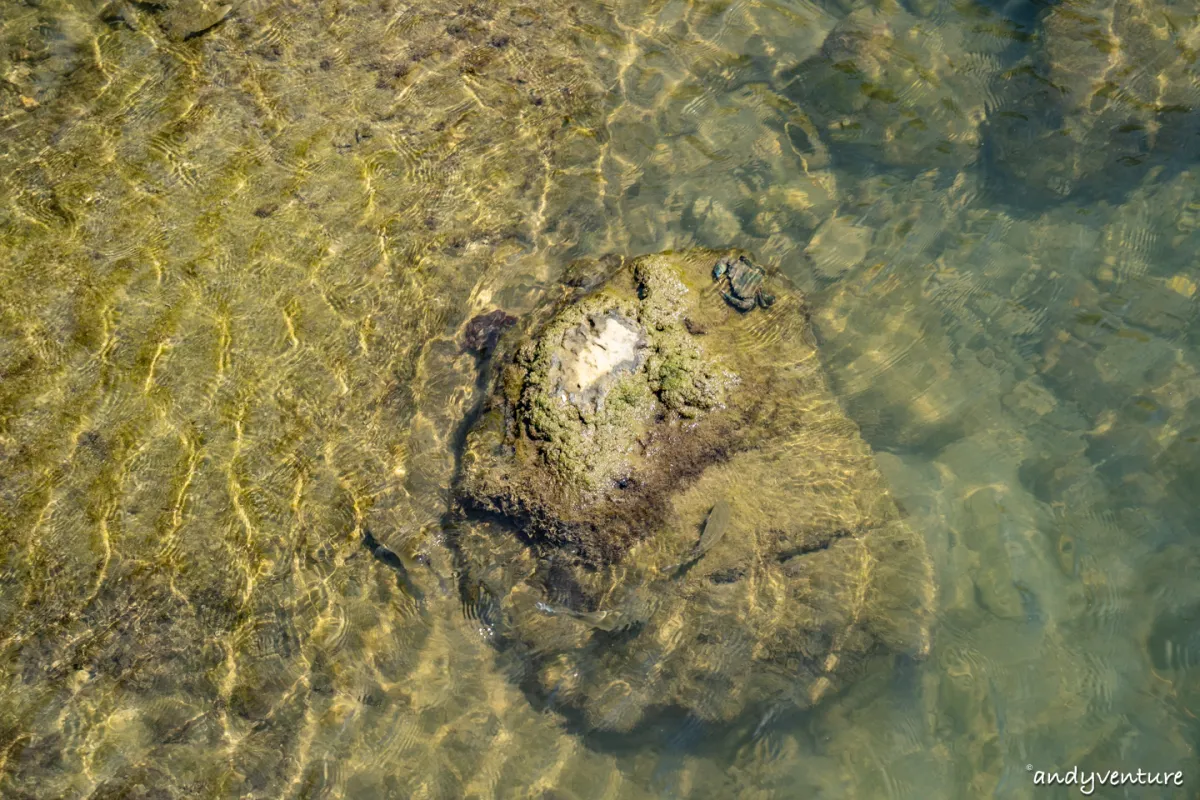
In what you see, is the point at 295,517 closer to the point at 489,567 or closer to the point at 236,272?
the point at 489,567

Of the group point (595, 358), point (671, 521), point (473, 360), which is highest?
point (595, 358)

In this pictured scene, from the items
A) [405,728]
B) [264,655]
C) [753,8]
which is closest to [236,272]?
[264,655]

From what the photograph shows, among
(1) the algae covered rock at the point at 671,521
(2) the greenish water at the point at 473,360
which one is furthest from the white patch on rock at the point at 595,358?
(2) the greenish water at the point at 473,360

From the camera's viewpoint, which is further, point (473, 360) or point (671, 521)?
point (473, 360)

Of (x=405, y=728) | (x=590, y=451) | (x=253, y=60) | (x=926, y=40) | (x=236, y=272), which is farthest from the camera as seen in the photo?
(x=926, y=40)

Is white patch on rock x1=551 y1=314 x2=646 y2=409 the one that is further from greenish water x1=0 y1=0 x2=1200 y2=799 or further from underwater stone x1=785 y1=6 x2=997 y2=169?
underwater stone x1=785 y1=6 x2=997 y2=169

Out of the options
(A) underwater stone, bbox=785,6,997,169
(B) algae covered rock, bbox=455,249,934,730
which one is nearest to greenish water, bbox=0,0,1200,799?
(A) underwater stone, bbox=785,6,997,169

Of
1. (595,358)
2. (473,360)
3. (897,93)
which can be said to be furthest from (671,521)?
(897,93)

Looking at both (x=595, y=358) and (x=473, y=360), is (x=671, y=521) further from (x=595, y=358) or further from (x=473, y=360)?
(x=473, y=360)
